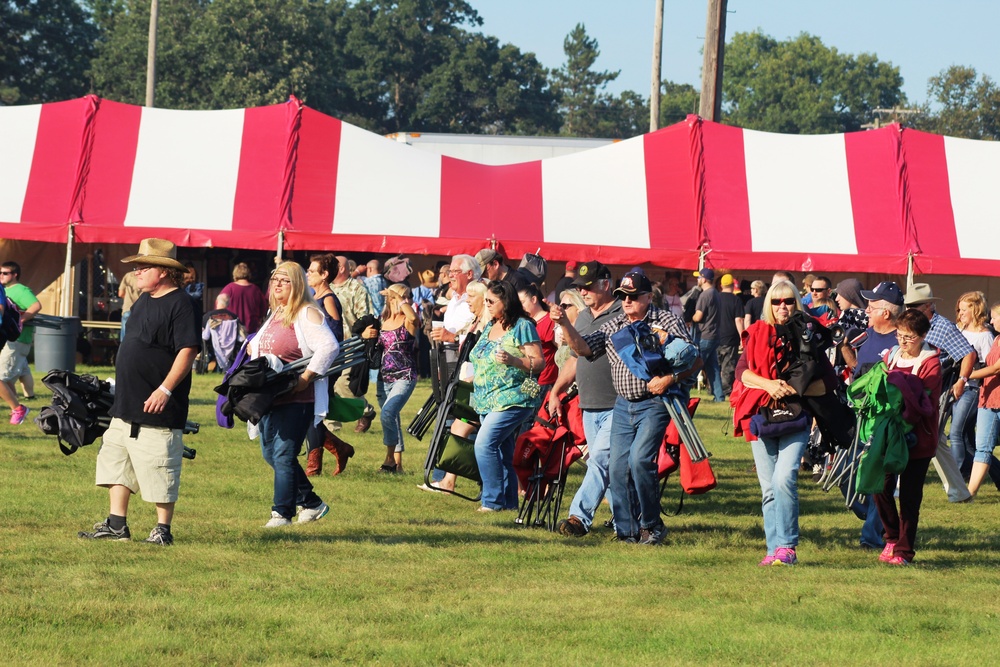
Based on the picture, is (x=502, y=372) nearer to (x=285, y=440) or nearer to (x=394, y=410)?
(x=285, y=440)

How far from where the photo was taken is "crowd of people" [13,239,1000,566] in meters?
7.31

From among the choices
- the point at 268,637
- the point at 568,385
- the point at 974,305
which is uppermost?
the point at 974,305

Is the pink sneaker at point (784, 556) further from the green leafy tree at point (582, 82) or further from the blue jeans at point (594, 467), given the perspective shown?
the green leafy tree at point (582, 82)

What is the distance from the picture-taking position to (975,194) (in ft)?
67.7

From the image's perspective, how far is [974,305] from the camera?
1090cm

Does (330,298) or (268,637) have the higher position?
(330,298)

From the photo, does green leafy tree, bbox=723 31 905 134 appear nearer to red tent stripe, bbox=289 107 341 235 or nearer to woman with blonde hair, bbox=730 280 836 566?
red tent stripe, bbox=289 107 341 235

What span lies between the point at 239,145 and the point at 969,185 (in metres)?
10.9

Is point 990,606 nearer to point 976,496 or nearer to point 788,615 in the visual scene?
point 788,615

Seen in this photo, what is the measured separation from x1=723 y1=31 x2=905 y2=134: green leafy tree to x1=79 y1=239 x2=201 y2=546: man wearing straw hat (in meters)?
109

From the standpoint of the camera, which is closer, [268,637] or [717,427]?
[268,637]

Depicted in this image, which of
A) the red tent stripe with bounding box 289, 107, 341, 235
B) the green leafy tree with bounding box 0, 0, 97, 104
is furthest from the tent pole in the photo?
the green leafy tree with bounding box 0, 0, 97, 104

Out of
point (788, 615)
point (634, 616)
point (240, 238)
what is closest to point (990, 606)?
point (788, 615)

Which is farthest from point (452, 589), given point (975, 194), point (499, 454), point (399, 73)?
point (399, 73)
